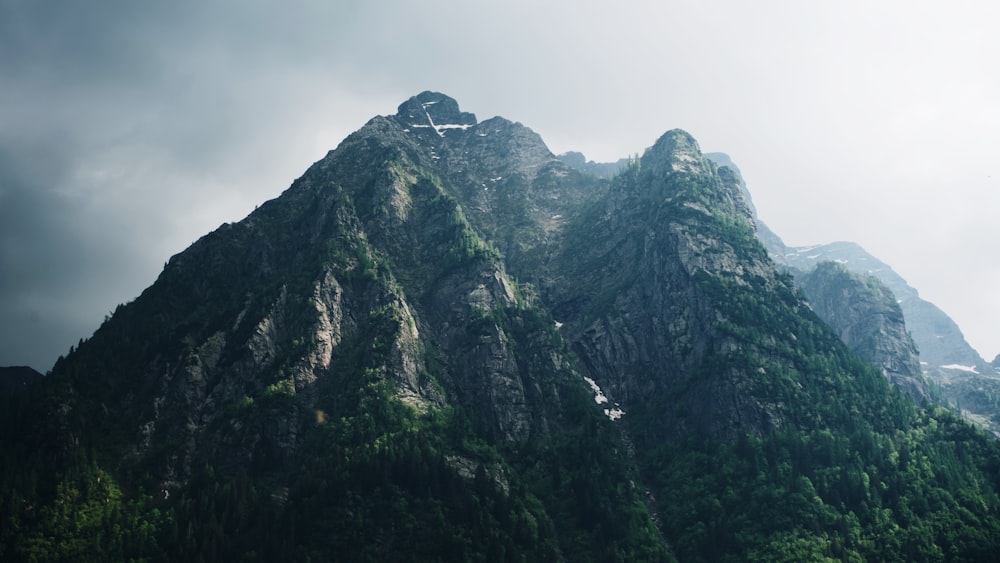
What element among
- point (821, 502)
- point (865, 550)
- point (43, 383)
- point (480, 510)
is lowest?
point (865, 550)

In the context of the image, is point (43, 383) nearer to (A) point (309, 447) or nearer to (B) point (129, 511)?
(B) point (129, 511)

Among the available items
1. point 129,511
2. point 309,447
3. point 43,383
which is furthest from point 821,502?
point 43,383

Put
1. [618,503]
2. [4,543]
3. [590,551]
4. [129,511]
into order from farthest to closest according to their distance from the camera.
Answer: [618,503] < [590,551] < [129,511] < [4,543]

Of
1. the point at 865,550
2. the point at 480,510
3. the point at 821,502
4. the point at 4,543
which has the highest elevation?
the point at 4,543

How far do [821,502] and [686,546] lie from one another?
41.5m

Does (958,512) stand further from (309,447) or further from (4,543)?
(4,543)

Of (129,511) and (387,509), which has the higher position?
(129,511)

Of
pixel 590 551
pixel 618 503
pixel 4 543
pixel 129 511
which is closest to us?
pixel 4 543

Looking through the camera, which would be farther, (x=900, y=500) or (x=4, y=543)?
(x=900, y=500)

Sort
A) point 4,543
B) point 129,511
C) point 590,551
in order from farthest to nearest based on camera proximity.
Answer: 1. point 590,551
2. point 129,511
3. point 4,543

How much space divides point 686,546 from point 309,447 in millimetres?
115968

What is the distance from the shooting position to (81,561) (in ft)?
497

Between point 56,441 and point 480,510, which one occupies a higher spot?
point 56,441

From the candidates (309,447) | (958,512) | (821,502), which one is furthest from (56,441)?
(958,512)
